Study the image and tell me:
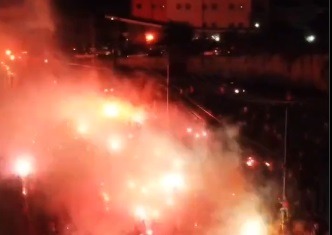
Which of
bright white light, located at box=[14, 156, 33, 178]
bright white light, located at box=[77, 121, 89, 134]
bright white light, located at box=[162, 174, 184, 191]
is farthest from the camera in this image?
bright white light, located at box=[77, 121, 89, 134]

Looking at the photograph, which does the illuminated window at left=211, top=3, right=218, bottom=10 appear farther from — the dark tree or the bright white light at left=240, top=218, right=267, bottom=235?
the bright white light at left=240, top=218, right=267, bottom=235

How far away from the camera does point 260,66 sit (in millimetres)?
9320

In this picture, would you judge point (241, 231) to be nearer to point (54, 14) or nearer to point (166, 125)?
point (166, 125)

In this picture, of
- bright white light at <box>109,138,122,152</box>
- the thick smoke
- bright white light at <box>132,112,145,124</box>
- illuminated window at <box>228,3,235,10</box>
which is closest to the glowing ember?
the thick smoke

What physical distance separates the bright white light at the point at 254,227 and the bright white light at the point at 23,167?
8.09 ft

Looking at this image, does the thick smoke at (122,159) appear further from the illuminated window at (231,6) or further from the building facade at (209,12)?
the illuminated window at (231,6)

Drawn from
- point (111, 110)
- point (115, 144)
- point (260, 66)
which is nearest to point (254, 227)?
point (115, 144)

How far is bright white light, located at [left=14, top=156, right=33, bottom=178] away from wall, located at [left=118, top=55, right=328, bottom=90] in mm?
3450

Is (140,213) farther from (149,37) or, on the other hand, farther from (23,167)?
(149,37)

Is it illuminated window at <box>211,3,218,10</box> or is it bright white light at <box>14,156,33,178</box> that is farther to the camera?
illuminated window at <box>211,3,218,10</box>

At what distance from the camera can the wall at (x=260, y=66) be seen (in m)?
8.36

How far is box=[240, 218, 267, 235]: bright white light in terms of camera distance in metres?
4.83

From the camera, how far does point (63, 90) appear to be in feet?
32.8

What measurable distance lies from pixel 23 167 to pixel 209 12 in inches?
215
